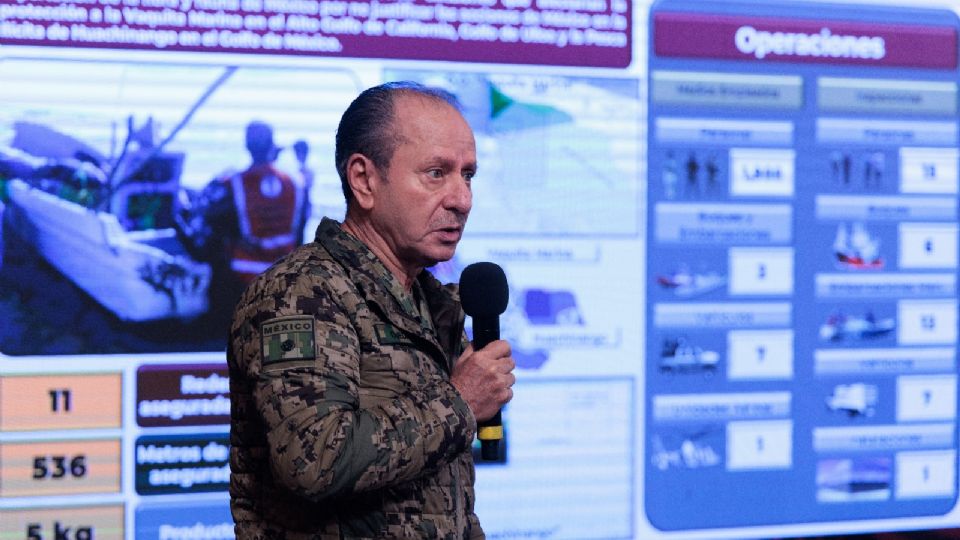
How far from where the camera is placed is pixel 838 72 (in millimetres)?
3395

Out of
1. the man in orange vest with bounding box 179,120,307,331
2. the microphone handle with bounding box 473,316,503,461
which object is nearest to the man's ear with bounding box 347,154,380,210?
the microphone handle with bounding box 473,316,503,461

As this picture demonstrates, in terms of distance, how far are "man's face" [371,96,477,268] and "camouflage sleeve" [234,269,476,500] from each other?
0.16 m

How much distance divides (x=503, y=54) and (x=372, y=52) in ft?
1.15

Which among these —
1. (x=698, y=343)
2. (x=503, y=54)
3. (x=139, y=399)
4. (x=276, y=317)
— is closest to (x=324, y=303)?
(x=276, y=317)

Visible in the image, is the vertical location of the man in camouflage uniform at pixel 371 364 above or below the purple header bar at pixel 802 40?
below

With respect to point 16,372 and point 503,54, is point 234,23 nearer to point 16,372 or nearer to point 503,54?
point 503,54

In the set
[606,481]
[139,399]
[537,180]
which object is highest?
[537,180]

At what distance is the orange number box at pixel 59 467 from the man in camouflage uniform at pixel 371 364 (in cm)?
126

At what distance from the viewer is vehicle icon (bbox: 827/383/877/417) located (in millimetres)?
3383

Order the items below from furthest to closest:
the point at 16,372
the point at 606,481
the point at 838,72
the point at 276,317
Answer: the point at 838,72 → the point at 606,481 → the point at 16,372 → the point at 276,317

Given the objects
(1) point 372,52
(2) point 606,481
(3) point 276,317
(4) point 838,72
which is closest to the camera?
(3) point 276,317

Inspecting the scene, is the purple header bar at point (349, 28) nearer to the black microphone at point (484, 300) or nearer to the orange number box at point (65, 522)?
the orange number box at point (65, 522)

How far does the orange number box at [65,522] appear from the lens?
2.66 metres

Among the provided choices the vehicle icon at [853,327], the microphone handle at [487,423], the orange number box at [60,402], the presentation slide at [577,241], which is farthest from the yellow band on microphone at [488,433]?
the vehicle icon at [853,327]
